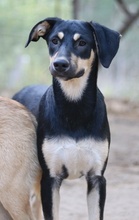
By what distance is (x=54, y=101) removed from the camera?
5117 millimetres

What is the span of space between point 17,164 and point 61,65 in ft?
2.75

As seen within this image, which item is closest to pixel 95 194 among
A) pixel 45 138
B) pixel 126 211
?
pixel 45 138

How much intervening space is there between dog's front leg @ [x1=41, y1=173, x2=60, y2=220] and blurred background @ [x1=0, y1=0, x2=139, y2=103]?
8.45m

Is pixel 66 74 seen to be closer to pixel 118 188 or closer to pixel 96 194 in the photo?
pixel 96 194

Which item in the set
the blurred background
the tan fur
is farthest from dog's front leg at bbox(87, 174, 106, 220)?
the blurred background

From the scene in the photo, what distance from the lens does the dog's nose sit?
4.61 metres

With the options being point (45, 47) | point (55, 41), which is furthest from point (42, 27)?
point (45, 47)

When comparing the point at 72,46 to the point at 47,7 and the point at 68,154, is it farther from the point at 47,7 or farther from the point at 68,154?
the point at 47,7

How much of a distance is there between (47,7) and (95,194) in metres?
10.8

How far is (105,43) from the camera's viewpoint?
490 centimetres

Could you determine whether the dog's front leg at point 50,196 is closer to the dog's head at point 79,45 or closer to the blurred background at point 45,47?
the dog's head at point 79,45

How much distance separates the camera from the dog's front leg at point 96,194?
4.98 meters

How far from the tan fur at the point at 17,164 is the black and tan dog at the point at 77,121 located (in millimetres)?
85

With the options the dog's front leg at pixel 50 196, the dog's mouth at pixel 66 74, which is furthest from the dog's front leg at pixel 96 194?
the dog's mouth at pixel 66 74
